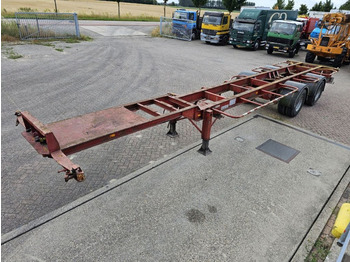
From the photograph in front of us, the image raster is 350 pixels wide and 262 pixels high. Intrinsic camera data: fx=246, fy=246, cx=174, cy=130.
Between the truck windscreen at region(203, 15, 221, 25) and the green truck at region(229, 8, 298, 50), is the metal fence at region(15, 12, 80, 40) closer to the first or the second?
the truck windscreen at region(203, 15, 221, 25)

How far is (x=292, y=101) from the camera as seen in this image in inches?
288

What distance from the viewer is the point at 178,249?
133 inches

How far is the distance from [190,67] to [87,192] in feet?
34.7

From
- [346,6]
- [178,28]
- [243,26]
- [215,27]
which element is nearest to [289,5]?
[346,6]

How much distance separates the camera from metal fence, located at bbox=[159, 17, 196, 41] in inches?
921

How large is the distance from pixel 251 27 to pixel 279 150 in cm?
1649

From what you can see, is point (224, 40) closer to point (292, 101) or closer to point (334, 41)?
point (334, 41)

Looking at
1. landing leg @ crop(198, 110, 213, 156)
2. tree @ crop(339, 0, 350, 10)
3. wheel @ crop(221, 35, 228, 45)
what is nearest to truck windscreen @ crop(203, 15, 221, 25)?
wheel @ crop(221, 35, 228, 45)

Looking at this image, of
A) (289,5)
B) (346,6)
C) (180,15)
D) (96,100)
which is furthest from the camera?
(346,6)

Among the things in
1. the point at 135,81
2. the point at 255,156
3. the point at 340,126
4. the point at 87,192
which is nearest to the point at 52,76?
the point at 135,81

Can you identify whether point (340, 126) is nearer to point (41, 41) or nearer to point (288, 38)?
point (288, 38)

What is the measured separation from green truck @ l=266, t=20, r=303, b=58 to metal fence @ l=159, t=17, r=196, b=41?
784 cm

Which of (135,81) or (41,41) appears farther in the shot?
(41,41)

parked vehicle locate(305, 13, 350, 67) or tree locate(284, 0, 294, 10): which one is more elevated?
tree locate(284, 0, 294, 10)
